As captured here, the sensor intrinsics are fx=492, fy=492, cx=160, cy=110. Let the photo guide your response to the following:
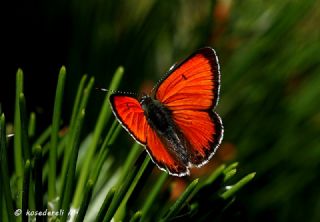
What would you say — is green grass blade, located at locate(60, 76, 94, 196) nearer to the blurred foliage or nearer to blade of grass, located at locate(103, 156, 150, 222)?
blade of grass, located at locate(103, 156, 150, 222)

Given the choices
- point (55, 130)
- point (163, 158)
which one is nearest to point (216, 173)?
point (163, 158)

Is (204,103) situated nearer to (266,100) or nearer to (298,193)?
(266,100)

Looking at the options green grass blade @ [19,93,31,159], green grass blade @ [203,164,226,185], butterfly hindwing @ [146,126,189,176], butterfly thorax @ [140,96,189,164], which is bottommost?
butterfly thorax @ [140,96,189,164]

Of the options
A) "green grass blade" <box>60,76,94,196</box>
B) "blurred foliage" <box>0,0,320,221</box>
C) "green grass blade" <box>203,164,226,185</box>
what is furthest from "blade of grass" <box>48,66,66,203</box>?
"blurred foliage" <box>0,0,320,221</box>

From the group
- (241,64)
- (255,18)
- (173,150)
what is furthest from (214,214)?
(255,18)

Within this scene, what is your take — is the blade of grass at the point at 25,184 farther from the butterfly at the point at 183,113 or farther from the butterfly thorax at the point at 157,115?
the butterfly thorax at the point at 157,115

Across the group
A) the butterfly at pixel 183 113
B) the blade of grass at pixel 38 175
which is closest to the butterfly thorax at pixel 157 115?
the butterfly at pixel 183 113

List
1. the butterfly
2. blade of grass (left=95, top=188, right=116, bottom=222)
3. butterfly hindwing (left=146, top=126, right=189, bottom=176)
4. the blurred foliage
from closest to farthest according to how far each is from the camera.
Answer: blade of grass (left=95, top=188, right=116, bottom=222) → butterfly hindwing (left=146, top=126, right=189, bottom=176) → the butterfly → the blurred foliage

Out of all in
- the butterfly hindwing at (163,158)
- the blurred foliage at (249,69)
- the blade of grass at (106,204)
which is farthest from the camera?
the blurred foliage at (249,69)
